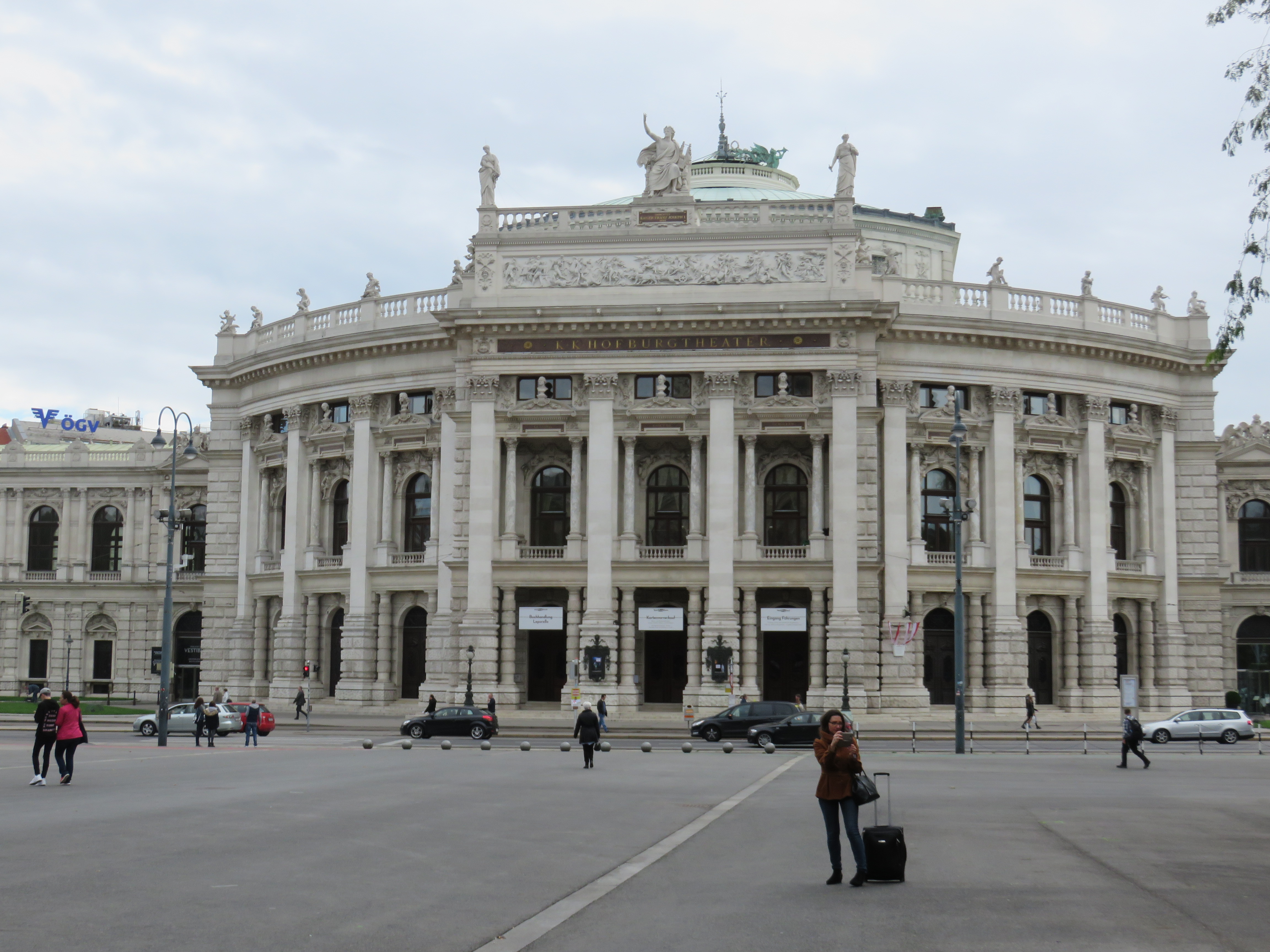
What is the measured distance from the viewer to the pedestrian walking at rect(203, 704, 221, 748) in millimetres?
41500

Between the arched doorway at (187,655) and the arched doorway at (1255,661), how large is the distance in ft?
173

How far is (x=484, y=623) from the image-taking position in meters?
58.4

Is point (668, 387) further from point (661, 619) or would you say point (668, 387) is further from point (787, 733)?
point (787, 733)

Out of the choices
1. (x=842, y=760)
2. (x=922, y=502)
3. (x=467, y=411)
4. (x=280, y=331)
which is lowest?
(x=842, y=760)

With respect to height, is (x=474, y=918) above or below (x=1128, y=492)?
below

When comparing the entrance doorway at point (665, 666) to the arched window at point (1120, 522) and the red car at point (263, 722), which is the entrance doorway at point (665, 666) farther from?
the arched window at point (1120, 522)

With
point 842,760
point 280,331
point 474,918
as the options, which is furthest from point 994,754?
point 280,331

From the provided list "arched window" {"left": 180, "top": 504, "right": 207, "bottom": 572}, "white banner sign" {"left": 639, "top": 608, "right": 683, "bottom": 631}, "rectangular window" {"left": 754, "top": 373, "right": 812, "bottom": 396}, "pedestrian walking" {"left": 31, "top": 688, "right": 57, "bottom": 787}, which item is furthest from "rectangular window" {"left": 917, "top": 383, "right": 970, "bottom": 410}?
"pedestrian walking" {"left": 31, "top": 688, "right": 57, "bottom": 787}

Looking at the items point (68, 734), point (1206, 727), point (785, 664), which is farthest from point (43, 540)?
point (1206, 727)

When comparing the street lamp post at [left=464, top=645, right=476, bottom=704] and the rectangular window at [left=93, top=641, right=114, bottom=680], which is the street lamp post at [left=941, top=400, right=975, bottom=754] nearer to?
the street lamp post at [left=464, top=645, right=476, bottom=704]

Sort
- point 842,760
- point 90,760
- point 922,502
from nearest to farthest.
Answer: point 842,760 → point 90,760 → point 922,502

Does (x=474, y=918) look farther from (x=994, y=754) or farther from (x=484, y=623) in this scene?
(x=484, y=623)

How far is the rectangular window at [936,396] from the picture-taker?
6109cm

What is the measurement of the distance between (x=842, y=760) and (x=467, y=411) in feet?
154
